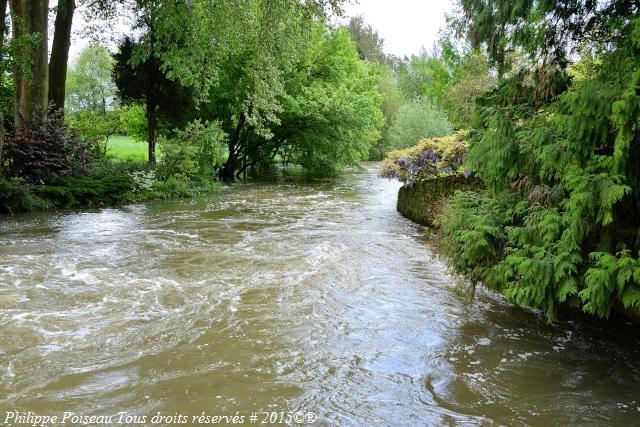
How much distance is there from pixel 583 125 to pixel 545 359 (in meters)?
1.98

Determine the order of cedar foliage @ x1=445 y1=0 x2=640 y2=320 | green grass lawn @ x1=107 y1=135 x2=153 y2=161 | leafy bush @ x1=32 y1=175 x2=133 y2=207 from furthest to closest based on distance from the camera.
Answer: green grass lawn @ x1=107 y1=135 x2=153 y2=161 < leafy bush @ x1=32 y1=175 x2=133 y2=207 < cedar foliage @ x1=445 y1=0 x2=640 y2=320

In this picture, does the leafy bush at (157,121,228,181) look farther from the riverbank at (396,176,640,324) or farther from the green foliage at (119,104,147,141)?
the riverbank at (396,176,640,324)

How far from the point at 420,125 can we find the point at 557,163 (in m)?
27.7

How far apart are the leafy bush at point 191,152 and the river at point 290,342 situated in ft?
29.6

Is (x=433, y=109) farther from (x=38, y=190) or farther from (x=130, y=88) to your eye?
(x=38, y=190)

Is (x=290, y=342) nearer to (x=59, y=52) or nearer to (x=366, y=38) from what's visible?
(x=59, y=52)

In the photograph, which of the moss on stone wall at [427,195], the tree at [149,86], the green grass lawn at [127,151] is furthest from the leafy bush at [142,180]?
the moss on stone wall at [427,195]

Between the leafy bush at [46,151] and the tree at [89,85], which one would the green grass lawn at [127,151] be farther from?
the leafy bush at [46,151]

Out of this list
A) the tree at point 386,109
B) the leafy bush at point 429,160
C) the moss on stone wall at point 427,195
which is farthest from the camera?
the tree at point 386,109

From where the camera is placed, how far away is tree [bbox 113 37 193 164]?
17094 millimetres

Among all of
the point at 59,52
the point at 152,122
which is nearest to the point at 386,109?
the point at 152,122

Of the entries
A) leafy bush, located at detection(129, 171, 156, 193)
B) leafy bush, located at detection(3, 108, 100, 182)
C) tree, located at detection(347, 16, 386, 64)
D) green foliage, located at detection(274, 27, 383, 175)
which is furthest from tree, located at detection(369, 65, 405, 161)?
leafy bush, located at detection(3, 108, 100, 182)

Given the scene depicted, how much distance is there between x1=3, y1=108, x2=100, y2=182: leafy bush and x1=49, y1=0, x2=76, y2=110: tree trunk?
4.44 ft

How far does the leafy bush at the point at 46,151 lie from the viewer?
12570 millimetres
